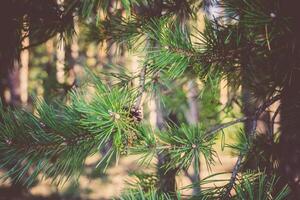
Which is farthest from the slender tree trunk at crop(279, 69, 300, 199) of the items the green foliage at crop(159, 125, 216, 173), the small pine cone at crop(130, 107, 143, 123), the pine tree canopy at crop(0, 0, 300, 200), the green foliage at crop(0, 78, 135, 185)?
the green foliage at crop(0, 78, 135, 185)

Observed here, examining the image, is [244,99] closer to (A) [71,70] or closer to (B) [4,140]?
(A) [71,70]

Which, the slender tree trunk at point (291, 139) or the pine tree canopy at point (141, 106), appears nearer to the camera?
the pine tree canopy at point (141, 106)

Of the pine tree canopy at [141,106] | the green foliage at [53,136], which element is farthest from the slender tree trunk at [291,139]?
the green foliage at [53,136]

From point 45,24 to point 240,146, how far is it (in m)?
1.06

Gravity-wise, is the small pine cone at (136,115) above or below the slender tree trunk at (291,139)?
above

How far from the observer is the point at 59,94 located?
7.53 ft

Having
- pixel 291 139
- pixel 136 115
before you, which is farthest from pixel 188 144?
pixel 291 139

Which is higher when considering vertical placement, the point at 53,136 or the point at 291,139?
the point at 53,136

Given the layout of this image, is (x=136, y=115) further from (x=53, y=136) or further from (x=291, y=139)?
(x=291, y=139)

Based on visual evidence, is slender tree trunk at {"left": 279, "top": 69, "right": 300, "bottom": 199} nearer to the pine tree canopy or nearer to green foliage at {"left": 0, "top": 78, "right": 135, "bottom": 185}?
the pine tree canopy

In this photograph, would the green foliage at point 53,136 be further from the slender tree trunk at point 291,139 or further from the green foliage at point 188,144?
the slender tree trunk at point 291,139

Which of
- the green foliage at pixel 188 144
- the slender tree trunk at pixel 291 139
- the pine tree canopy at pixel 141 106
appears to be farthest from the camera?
the slender tree trunk at pixel 291 139

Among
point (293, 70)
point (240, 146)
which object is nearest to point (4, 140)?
point (240, 146)

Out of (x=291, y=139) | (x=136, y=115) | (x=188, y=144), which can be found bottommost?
(x=291, y=139)
